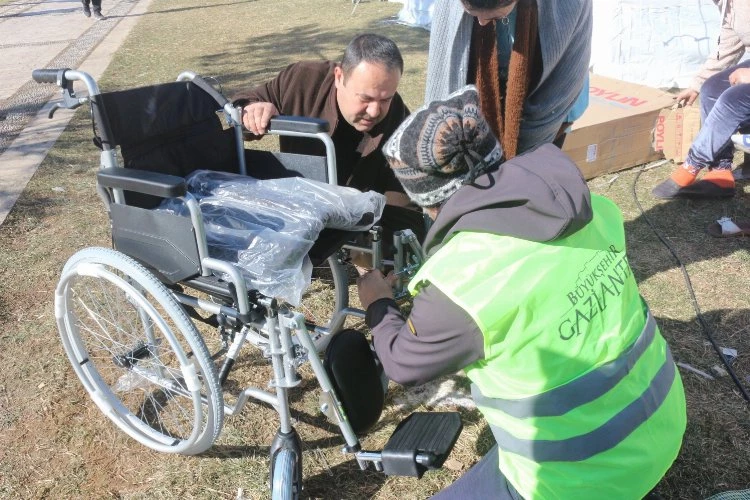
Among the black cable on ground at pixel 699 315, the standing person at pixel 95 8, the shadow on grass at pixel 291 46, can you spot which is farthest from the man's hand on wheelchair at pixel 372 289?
the standing person at pixel 95 8

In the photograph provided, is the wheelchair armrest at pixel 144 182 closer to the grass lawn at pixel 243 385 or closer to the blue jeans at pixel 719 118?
the grass lawn at pixel 243 385

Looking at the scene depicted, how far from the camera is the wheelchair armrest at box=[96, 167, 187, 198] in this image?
1.55m

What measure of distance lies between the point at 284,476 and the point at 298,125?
1.13 metres

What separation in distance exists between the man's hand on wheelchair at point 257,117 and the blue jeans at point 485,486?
53.0 inches

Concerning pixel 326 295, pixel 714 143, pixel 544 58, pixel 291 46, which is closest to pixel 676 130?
pixel 714 143

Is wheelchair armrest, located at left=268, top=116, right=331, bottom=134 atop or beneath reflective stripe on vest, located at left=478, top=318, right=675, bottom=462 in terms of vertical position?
atop

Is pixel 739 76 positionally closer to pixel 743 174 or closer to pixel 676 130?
pixel 676 130

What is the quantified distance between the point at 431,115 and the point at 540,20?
0.89 meters

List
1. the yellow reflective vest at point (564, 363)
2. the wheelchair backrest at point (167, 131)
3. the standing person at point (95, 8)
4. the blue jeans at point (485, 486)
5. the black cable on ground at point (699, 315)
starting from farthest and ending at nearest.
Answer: the standing person at point (95, 8)
the black cable on ground at point (699, 315)
the wheelchair backrest at point (167, 131)
the blue jeans at point (485, 486)
the yellow reflective vest at point (564, 363)

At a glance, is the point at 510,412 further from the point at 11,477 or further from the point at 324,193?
the point at 11,477

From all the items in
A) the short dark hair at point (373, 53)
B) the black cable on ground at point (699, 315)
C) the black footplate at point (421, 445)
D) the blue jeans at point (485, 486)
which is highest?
the short dark hair at point (373, 53)

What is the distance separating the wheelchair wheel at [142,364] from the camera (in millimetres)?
1636

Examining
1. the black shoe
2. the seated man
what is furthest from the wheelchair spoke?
the black shoe

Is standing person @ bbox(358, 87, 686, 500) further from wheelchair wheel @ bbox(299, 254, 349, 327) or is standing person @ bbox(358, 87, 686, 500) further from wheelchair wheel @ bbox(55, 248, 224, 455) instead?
wheelchair wheel @ bbox(299, 254, 349, 327)
